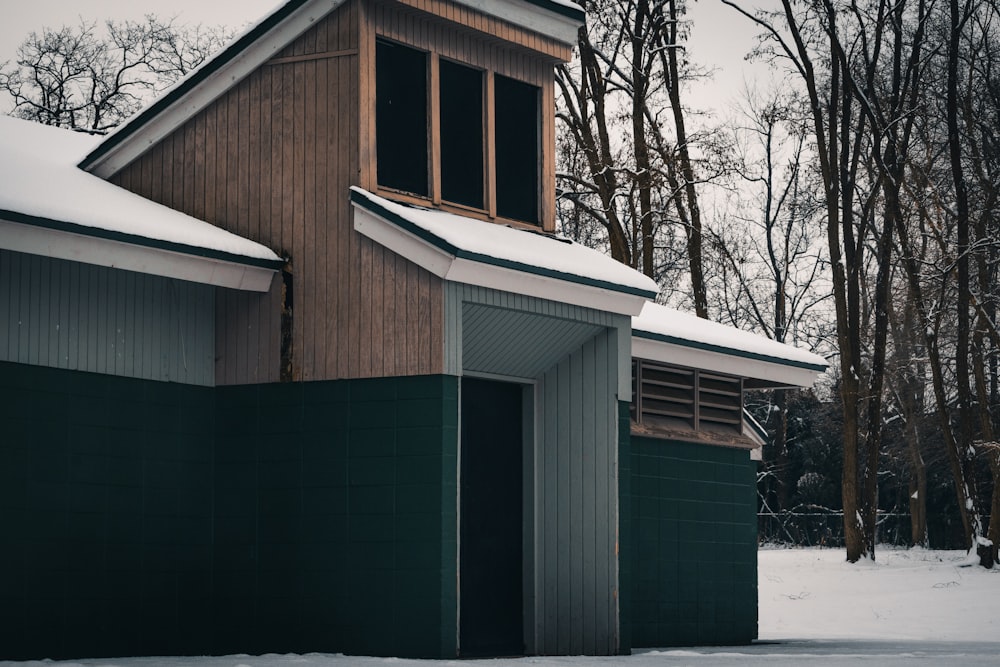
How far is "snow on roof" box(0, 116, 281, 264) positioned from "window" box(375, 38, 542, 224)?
162 cm

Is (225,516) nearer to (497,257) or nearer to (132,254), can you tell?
(132,254)

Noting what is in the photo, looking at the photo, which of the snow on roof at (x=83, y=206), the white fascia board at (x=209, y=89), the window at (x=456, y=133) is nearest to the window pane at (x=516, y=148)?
the window at (x=456, y=133)

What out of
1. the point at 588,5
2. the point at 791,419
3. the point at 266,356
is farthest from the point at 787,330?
the point at 266,356

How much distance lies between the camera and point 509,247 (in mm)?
13250

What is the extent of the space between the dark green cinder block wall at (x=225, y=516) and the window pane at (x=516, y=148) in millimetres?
3059

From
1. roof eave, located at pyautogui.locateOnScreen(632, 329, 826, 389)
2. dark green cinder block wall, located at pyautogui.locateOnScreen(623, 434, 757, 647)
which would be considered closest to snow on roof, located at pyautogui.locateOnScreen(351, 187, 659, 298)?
roof eave, located at pyautogui.locateOnScreen(632, 329, 826, 389)

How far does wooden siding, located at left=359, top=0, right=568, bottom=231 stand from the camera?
43.8 ft

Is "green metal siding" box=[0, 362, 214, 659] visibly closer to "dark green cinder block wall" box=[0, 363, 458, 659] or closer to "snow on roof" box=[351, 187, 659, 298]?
"dark green cinder block wall" box=[0, 363, 458, 659]

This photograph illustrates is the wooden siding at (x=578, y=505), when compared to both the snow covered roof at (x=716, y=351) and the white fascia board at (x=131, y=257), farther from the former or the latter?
the white fascia board at (x=131, y=257)

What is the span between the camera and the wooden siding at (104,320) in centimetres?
1216

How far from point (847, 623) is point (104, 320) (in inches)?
524

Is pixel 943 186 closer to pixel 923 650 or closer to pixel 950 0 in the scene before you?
pixel 950 0

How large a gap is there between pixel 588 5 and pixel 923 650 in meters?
20.1

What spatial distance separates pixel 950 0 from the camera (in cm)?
2909
